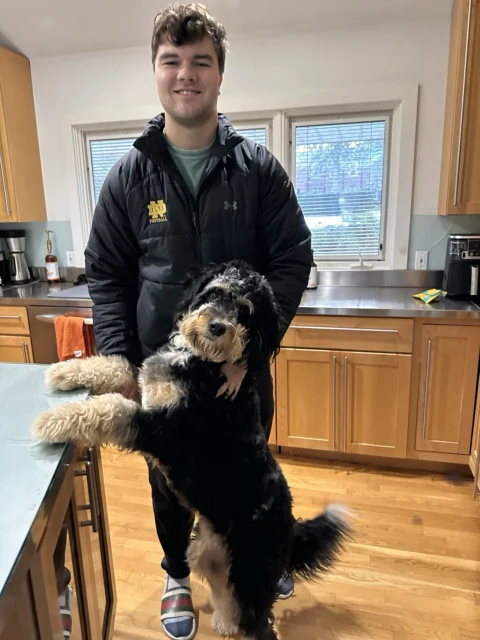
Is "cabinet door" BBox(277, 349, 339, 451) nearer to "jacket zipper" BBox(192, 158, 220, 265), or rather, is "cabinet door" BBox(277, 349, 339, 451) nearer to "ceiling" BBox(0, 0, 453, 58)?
"jacket zipper" BBox(192, 158, 220, 265)

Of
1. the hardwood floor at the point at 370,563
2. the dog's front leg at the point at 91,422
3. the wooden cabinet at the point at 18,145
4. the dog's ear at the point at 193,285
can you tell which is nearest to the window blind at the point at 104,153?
the wooden cabinet at the point at 18,145

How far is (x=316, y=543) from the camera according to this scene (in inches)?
57.9

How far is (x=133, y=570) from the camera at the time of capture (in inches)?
77.5

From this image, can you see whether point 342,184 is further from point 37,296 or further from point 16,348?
point 16,348

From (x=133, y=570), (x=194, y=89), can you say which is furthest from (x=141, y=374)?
(x=133, y=570)

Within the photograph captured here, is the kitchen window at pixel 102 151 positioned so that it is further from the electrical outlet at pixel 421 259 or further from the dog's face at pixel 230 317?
the dog's face at pixel 230 317

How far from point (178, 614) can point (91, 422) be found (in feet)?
3.38

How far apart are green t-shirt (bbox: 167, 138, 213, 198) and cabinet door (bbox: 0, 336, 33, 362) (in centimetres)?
207

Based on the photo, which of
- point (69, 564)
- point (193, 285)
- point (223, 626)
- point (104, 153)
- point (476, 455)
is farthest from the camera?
point (104, 153)

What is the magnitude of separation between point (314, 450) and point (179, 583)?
127cm

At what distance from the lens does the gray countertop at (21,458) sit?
2.28ft

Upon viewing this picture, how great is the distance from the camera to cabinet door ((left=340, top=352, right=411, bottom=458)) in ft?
8.29

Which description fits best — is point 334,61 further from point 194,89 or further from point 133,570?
point 133,570

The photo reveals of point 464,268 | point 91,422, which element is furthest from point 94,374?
point 464,268
